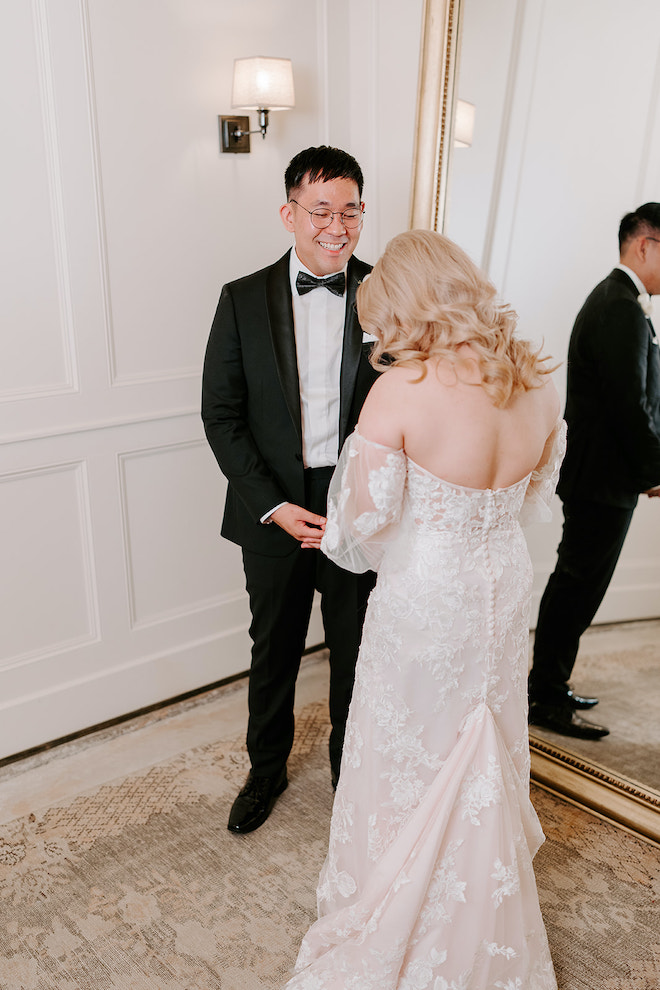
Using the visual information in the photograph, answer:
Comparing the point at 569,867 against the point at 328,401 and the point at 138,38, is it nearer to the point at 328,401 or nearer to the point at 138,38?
the point at 328,401

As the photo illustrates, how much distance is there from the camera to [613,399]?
8.35ft

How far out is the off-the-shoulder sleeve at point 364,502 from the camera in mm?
1739

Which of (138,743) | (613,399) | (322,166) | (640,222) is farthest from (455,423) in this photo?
(138,743)

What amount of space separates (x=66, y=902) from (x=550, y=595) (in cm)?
171

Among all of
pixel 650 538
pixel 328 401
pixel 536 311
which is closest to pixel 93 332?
pixel 328 401

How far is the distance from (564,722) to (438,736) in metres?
1.18

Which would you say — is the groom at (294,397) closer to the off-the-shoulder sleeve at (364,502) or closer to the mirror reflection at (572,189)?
the off-the-shoulder sleeve at (364,502)

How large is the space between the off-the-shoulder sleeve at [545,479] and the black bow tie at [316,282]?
29.5 inches

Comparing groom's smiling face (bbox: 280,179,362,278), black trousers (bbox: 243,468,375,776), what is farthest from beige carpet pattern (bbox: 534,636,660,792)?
groom's smiling face (bbox: 280,179,362,278)

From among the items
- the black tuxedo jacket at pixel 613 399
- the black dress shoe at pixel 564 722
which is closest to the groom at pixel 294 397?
the black tuxedo jacket at pixel 613 399

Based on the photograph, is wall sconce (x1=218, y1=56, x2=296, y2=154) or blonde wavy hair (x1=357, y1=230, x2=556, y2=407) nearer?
blonde wavy hair (x1=357, y1=230, x2=556, y2=407)

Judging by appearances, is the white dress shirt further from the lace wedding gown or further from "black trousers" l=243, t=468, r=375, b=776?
the lace wedding gown

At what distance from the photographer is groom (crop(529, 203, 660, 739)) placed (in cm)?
246

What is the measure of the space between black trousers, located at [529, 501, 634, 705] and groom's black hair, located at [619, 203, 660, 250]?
2.64ft
